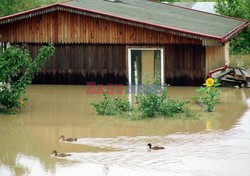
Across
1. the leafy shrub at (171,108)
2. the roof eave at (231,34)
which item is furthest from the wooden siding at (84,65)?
the leafy shrub at (171,108)

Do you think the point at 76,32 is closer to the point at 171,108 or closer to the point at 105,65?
the point at 105,65

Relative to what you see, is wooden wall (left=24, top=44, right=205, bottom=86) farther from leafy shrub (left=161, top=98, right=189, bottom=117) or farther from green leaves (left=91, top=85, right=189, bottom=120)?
leafy shrub (left=161, top=98, right=189, bottom=117)

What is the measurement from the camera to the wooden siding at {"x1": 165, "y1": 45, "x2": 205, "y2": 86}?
3005 cm

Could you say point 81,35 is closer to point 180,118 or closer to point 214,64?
point 214,64

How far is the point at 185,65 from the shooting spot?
1191 inches

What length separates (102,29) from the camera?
3067cm

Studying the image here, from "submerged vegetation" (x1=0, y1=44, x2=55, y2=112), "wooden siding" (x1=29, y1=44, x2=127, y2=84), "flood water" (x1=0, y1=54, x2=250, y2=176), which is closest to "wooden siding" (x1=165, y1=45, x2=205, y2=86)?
"wooden siding" (x1=29, y1=44, x2=127, y2=84)

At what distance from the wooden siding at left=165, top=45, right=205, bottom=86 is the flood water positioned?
4081 millimetres

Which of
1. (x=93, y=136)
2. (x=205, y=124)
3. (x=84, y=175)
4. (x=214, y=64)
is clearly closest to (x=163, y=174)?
(x=84, y=175)

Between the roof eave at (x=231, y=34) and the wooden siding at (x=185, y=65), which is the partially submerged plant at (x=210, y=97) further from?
the wooden siding at (x=185, y=65)

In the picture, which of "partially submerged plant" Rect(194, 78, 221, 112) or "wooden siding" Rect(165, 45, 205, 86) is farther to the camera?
"wooden siding" Rect(165, 45, 205, 86)

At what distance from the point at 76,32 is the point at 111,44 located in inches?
60.5

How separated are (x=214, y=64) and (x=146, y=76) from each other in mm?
3360

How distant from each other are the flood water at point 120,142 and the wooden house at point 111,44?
4414 mm
